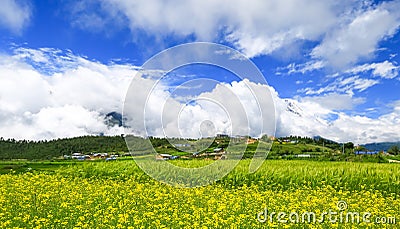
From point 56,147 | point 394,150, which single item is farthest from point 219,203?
point 56,147

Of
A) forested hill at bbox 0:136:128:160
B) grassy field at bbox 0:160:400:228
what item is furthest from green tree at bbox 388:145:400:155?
forested hill at bbox 0:136:128:160

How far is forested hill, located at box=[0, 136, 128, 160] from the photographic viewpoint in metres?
75.4

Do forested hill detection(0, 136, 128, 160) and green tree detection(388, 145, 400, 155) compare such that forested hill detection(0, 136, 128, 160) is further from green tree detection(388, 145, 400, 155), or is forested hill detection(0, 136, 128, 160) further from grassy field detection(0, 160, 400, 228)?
grassy field detection(0, 160, 400, 228)

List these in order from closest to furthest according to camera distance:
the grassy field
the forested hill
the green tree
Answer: the grassy field < the green tree < the forested hill

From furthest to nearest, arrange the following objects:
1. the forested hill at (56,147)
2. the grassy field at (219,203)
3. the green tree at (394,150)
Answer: the forested hill at (56,147)
the green tree at (394,150)
the grassy field at (219,203)

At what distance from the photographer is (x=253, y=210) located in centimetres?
882

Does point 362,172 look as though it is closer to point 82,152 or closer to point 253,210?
point 253,210

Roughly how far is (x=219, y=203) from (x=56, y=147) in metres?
75.3

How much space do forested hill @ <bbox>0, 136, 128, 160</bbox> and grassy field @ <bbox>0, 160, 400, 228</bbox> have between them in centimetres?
6090

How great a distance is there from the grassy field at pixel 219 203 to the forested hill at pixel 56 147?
60903 mm

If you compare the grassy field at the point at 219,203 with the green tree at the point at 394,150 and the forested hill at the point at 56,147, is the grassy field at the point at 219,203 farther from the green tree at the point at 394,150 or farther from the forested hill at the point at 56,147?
the forested hill at the point at 56,147

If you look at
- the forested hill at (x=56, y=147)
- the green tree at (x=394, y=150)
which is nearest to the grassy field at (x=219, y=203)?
the green tree at (x=394, y=150)

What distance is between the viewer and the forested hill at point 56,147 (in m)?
75.4

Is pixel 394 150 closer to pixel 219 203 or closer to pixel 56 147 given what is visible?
pixel 219 203
